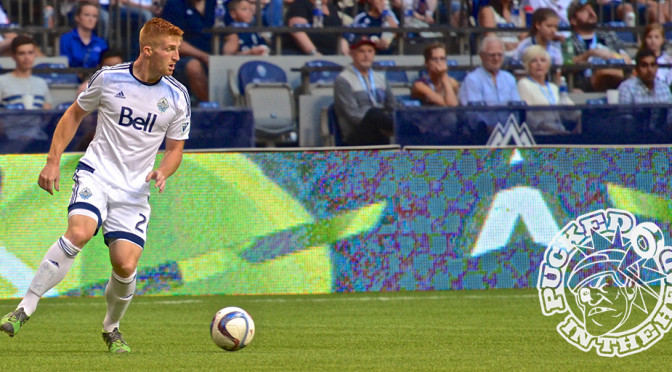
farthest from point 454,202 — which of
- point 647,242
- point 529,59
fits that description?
point 529,59

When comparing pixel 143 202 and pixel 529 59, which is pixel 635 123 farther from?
pixel 143 202

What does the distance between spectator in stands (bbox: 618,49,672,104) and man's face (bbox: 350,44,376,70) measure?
316cm

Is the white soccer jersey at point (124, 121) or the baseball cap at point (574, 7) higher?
the white soccer jersey at point (124, 121)

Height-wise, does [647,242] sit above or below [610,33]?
below

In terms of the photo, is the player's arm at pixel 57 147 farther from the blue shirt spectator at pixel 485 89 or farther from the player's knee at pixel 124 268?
the blue shirt spectator at pixel 485 89

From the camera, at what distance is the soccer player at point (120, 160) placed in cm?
629

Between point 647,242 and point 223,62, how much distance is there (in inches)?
207

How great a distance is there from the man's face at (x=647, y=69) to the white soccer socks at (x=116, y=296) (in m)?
8.72

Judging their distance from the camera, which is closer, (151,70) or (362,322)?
(151,70)

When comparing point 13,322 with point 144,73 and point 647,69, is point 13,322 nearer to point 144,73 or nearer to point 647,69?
point 144,73

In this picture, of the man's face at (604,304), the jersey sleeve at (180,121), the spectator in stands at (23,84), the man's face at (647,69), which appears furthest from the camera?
the man's face at (647,69)

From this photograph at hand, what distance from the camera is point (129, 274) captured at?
21.1 feet

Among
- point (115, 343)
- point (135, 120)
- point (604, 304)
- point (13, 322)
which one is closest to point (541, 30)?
point (604, 304)

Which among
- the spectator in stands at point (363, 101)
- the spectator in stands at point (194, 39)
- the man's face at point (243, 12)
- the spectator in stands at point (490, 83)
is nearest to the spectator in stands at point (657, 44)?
the spectator in stands at point (490, 83)
